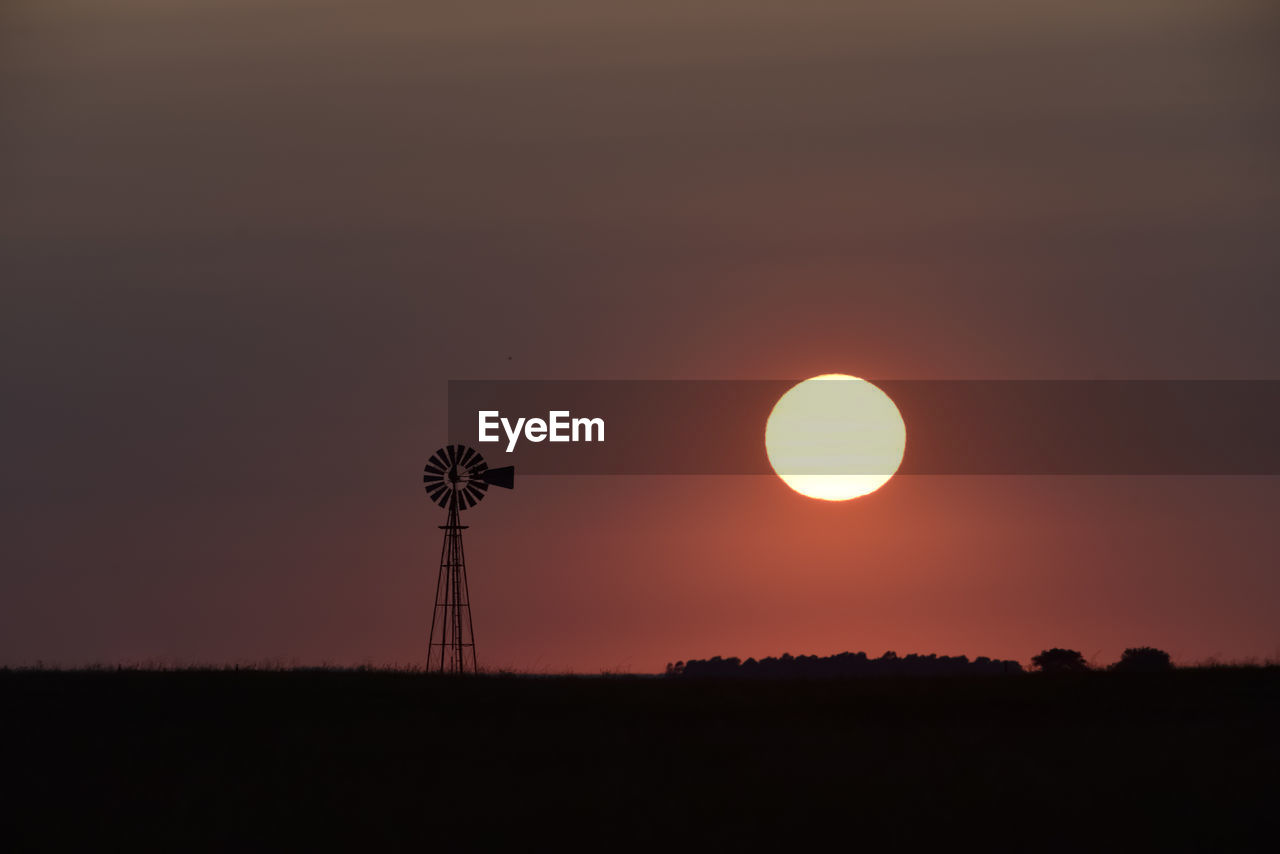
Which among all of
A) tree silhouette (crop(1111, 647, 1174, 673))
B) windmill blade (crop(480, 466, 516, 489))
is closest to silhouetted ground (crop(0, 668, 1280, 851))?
tree silhouette (crop(1111, 647, 1174, 673))

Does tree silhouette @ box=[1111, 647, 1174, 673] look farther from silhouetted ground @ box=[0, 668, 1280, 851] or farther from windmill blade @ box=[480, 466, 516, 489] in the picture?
windmill blade @ box=[480, 466, 516, 489]

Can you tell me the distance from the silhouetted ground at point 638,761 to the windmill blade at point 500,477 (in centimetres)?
1801

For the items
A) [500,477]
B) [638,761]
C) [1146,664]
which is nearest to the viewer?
[638,761]

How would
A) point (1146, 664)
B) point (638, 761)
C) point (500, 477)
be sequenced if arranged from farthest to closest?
point (500, 477) → point (1146, 664) → point (638, 761)

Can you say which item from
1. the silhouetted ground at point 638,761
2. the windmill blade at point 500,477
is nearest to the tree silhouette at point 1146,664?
the silhouetted ground at point 638,761

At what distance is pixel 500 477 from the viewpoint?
62094mm

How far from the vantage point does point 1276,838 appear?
84.1ft

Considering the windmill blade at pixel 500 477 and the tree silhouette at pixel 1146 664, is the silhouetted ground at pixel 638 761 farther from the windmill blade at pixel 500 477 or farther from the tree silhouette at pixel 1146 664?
the windmill blade at pixel 500 477

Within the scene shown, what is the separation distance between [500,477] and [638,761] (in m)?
31.4

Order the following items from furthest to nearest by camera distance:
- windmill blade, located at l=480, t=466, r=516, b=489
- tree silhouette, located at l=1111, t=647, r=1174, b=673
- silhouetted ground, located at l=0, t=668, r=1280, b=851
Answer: windmill blade, located at l=480, t=466, r=516, b=489
tree silhouette, located at l=1111, t=647, r=1174, b=673
silhouetted ground, located at l=0, t=668, r=1280, b=851

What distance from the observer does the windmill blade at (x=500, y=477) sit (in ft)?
203

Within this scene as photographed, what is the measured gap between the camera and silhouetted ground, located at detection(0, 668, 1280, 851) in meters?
26.0

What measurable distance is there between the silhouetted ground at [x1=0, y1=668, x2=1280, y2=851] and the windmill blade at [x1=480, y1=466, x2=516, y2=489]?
18012mm

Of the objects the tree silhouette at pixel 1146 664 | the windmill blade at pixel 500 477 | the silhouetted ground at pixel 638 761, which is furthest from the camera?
the windmill blade at pixel 500 477
